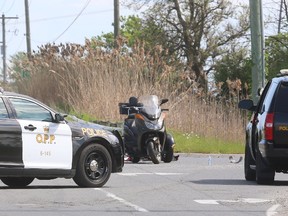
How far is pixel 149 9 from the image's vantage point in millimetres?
55375

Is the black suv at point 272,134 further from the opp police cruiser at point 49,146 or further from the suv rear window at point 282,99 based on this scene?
the opp police cruiser at point 49,146

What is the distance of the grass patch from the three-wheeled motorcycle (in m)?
3.84

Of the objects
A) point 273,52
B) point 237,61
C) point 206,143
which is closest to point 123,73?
point 206,143

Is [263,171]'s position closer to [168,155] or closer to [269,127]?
[269,127]

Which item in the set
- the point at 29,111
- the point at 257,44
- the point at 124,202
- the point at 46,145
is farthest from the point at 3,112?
the point at 257,44

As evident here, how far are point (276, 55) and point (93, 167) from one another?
1149 inches

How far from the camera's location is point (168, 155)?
24781 mm

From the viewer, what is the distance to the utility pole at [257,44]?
2923cm

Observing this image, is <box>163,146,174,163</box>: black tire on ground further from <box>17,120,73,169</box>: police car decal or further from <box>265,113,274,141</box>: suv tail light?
<box>17,120,73,169</box>: police car decal

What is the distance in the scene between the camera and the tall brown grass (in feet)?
104

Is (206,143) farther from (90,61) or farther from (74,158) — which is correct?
(74,158)

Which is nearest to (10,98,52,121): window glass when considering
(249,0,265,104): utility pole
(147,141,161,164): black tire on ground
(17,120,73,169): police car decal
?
(17,120,73,169): police car decal

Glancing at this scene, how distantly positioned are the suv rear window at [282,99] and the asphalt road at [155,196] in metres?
1.27

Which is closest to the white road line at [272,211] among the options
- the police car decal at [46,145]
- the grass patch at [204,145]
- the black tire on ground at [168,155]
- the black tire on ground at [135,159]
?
the police car decal at [46,145]
